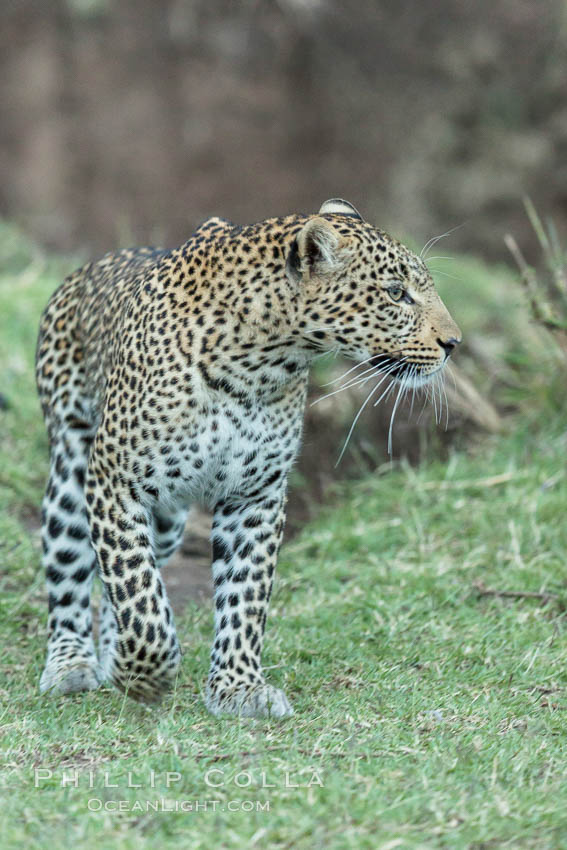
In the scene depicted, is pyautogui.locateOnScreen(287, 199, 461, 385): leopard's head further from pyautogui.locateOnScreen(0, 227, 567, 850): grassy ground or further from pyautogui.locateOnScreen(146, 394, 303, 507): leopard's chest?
pyautogui.locateOnScreen(0, 227, 567, 850): grassy ground

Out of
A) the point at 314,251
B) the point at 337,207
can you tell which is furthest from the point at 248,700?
the point at 337,207

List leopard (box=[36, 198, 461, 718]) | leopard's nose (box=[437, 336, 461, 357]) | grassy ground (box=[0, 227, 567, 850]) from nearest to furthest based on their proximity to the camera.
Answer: grassy ground (box=[0, 227, 567, 850]), leopard (box=[36, 198, 461, 718]), leopard's nose (box=[437, 336, 461, 357])

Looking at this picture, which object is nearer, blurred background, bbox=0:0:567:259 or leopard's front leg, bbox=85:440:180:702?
leopard's front leg, bbox=85:440:180:702

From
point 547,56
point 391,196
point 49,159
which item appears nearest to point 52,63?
point 49,159

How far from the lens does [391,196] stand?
17.7 meters

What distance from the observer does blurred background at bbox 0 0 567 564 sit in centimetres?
1697

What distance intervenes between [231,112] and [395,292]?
14465mm

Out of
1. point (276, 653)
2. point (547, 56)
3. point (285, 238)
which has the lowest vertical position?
point (276, 653)

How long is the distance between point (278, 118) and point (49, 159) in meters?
3.76

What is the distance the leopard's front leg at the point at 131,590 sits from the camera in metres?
4.82

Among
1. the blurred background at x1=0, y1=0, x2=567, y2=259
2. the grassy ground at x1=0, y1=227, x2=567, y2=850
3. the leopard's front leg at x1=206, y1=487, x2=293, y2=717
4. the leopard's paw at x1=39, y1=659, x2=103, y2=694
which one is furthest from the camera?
the blurred background at x1=0, y1=0, x2=567, y2=259

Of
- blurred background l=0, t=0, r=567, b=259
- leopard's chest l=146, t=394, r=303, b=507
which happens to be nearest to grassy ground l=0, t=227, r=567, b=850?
leopard's chest l=146, t=394, r=303, b=507

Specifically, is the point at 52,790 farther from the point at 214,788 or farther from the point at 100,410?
the point at 100,410

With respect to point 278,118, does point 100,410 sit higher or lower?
lower
